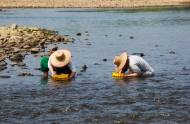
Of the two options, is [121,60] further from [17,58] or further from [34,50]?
[34,50]

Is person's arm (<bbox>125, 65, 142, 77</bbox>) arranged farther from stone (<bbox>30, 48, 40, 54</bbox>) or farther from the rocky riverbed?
stone (<bbox>30, 48, 40, 54</bbox>)

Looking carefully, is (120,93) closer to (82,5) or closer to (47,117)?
(47,117)

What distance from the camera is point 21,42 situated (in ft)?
140

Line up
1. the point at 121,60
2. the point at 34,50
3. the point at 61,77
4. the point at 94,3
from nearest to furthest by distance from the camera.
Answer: the point at 121,60
the point at 61,77
the point at 34,50
the point at 94,3

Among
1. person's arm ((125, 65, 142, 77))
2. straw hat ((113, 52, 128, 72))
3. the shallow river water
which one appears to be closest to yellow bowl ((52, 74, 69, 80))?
the shallow river water

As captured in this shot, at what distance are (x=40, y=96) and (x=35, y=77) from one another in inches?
202

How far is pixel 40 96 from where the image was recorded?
23.7 m

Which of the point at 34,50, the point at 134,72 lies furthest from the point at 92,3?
the point at 134,72

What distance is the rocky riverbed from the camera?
116 ft

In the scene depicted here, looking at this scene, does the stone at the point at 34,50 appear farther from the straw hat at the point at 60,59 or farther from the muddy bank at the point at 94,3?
the muddy bank at the point at 94,3

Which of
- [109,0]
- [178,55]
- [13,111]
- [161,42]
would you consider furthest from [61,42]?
[109,0]

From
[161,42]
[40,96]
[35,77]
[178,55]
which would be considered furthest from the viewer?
[161,42]

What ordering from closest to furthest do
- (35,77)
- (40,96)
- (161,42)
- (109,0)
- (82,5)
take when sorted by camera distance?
1. (40,96)
2. (35,77)
3. (161,42)
4. (82,5)
5. (109,0)

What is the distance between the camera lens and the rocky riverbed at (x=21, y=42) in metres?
35.4
